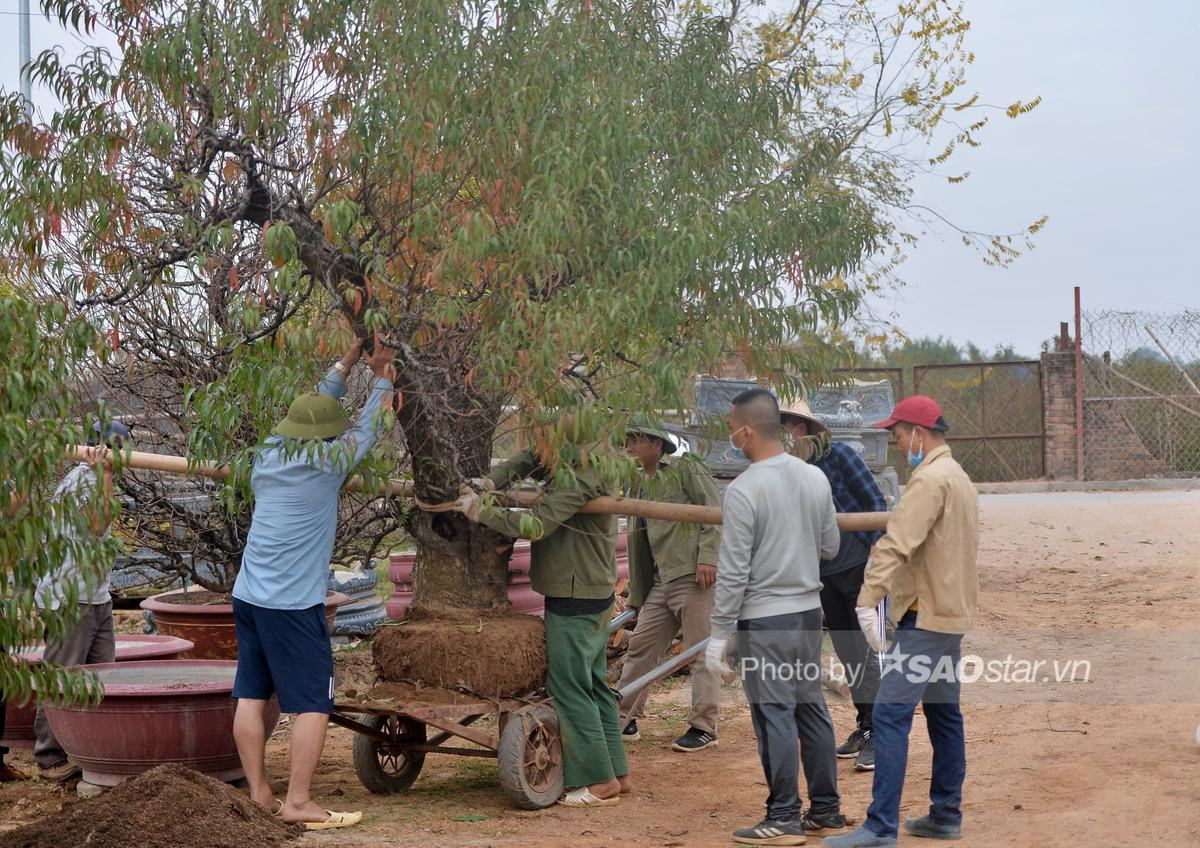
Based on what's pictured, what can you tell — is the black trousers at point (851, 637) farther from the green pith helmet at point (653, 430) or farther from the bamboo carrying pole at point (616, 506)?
the green pith helmet at point (653, 430)

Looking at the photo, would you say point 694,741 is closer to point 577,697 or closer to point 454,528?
point 577,697

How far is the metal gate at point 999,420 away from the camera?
67.7 feet

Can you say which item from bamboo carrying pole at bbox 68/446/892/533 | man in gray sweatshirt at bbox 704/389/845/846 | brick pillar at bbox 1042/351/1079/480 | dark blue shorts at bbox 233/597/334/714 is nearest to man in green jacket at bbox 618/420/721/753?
bamboo carrying pole at bbox 68/446/892/533

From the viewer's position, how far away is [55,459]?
3.98 meters

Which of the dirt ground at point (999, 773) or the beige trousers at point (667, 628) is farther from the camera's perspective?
the beige trousers at point (667, 628)

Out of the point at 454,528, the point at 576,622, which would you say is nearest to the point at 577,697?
the point at 576,622

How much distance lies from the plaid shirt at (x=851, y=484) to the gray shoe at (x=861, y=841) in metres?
2.05

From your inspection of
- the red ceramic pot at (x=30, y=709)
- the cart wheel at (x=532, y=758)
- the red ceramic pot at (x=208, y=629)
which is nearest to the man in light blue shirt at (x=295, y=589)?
the cart wheel at (x=532, y=758)

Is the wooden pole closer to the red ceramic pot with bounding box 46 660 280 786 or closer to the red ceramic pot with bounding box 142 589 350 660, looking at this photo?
the red ceramic pot with bounding box 142 589 350 660

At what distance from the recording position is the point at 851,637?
263 inches

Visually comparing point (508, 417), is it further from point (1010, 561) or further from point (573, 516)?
point (1010, 561)

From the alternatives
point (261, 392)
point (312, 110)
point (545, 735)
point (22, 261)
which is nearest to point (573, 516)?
point (545, 735)

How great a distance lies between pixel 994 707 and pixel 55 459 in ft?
18.9

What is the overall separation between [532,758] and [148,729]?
5.73ft
